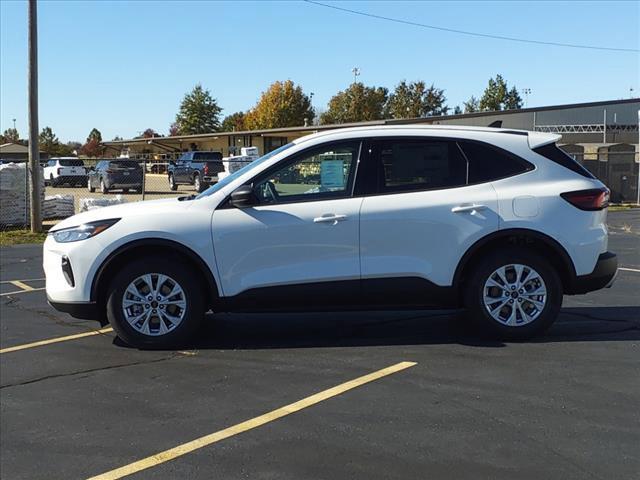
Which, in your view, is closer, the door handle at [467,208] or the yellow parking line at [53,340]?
the door handle at [467,208]

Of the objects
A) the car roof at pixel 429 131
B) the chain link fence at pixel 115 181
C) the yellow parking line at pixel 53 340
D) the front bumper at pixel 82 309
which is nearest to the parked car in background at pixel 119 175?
the chain link fence at pixel 115 181

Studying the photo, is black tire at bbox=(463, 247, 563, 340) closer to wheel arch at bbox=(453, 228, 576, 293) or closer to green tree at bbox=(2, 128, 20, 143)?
wheel arch at bbox=(453, 228, 576, 293)

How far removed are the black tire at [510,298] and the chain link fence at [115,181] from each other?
11754mm

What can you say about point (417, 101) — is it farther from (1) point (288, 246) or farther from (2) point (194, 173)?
(1) point (288, 246)

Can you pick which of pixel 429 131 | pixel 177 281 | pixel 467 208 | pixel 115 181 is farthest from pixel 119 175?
pixel 467 208

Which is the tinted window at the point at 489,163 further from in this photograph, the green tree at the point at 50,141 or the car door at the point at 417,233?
the green tree at the point at 50,141

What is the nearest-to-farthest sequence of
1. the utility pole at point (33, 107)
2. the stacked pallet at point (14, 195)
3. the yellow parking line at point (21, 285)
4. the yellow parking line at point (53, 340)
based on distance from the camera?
1. the yellow parking line at point (53, 340)
2. the yellow parking line at point (21, 285)
3. the utility pole at point (33, 107)
4. the stacked pallet at point (14, 195)

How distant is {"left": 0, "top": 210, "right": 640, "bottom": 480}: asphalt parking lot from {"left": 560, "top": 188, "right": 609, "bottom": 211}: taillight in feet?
3.84

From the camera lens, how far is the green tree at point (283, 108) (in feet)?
244

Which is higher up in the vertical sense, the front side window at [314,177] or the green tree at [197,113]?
the green tree at [197,113]

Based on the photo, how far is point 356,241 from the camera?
17.7 feet

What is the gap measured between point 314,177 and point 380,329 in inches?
63.6

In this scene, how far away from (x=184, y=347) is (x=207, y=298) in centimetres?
47

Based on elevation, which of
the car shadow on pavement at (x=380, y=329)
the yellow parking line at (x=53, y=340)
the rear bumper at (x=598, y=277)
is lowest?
the yellow parking line at (x=53, y=340)
